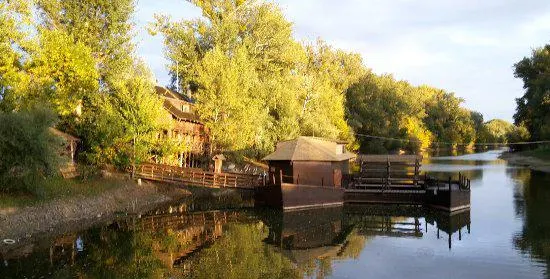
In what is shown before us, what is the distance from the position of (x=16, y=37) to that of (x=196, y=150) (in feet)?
67.3

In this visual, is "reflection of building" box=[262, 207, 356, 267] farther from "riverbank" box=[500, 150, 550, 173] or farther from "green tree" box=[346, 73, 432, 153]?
"riverbank" box=[500, 150, 550, 173]

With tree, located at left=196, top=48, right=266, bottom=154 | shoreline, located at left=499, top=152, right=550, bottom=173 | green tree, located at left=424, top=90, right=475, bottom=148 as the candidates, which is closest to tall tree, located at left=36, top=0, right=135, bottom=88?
tree, located at left=196, top=48, right=266, bottom=154

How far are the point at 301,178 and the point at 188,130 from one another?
51.4 feet

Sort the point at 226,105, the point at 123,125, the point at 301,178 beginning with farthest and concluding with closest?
the point at 226,105, the point at 301,178, the point at 123,125

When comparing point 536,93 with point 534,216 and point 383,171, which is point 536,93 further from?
point 534,216

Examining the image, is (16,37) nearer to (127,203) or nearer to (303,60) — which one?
(127,203)

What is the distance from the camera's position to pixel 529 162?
9344 cm

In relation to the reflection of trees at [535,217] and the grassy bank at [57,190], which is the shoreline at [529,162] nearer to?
the reflection of trees at [535,217]

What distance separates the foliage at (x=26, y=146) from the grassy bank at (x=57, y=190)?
1.04 metres

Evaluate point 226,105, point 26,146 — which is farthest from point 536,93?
point 26,146

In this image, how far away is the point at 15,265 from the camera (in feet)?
68.9

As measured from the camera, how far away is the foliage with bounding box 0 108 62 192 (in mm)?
25969

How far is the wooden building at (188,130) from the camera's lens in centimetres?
4862

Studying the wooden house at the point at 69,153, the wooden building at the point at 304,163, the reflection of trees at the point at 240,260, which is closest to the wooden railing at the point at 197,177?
the wooden building at the point at 304,163
